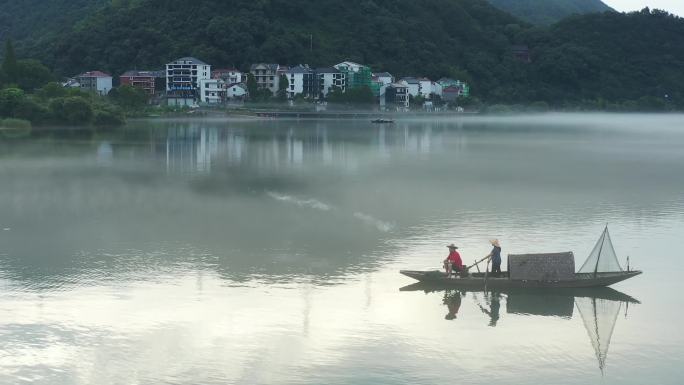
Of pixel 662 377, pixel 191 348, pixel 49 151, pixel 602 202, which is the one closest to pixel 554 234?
pixel 602 202

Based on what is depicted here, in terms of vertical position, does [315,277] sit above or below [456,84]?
below

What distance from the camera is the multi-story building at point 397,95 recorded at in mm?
122250

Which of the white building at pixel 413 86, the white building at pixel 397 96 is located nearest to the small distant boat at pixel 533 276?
the white building at pixel 397 96

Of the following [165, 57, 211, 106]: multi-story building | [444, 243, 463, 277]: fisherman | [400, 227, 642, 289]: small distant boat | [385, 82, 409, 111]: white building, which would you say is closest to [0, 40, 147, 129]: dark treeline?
[165, 57, 211, 106]: multi-story building

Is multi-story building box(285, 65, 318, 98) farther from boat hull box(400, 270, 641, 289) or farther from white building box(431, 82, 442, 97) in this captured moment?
boat hull box(400, 270, 641, 289)

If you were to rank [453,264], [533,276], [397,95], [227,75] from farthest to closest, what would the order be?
[397,95]
[227,75]
[453,264]
[533,276]

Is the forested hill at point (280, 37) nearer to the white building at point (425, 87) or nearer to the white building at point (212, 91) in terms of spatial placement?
the white building at point (425, 87)

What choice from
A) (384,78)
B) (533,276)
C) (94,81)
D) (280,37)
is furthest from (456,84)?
(533,276)

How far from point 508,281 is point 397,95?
354ft

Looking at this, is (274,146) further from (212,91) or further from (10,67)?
(212,91)

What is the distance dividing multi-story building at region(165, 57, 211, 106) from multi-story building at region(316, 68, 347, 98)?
18012 mm

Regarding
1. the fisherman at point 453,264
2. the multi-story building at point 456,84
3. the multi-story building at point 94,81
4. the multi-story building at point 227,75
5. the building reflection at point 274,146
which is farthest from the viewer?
the multi-story building at point 456,84

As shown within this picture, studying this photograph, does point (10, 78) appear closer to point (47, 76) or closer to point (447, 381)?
point (47, 76)

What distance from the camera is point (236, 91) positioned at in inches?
4409
